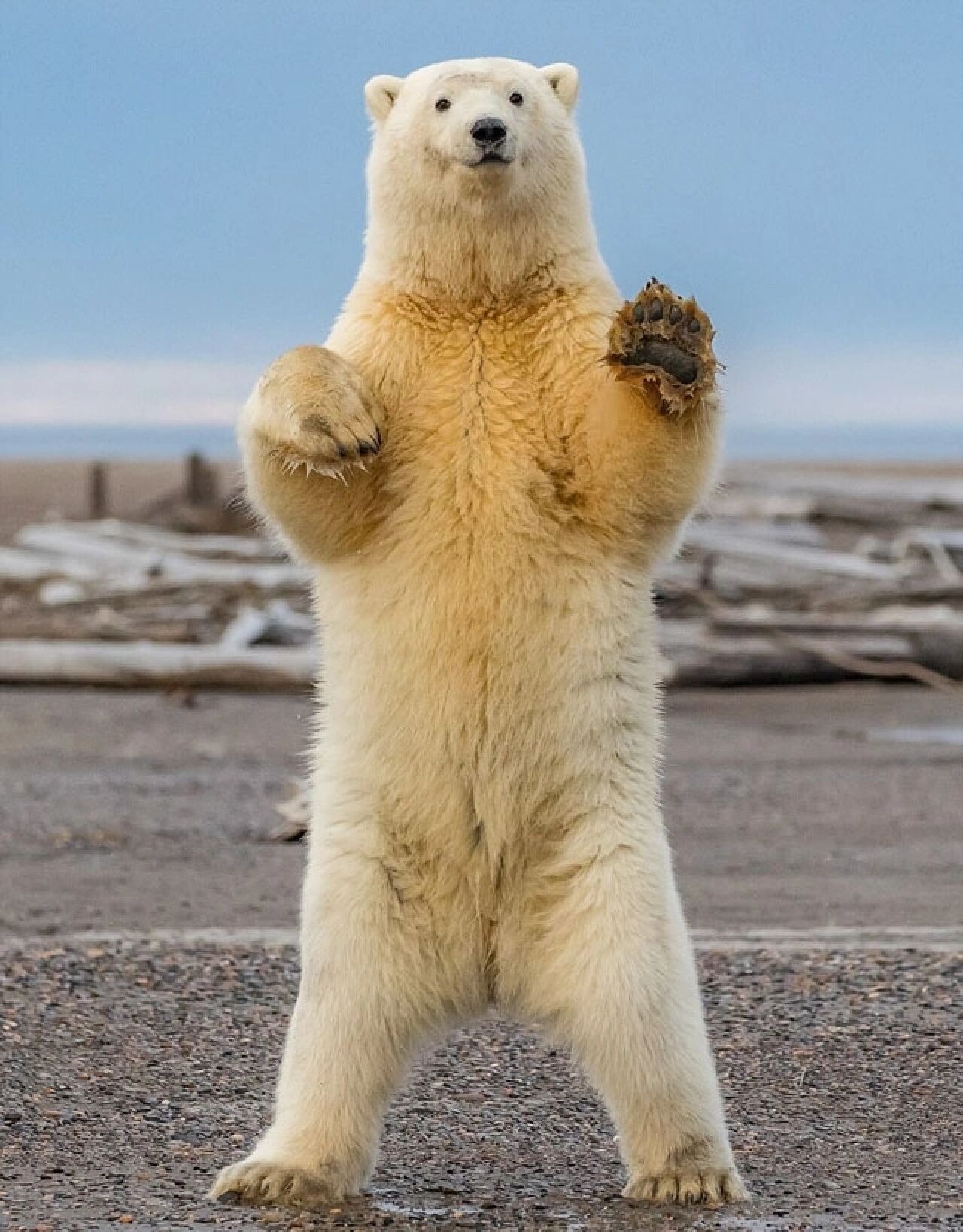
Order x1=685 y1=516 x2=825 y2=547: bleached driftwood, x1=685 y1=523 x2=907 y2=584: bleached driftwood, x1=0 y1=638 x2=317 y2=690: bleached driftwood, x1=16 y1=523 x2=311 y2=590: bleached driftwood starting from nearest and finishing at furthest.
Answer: x1=0 y1=638 x2=317 y2=690: bleached driftwood
x1=16 y1=523 x2=311 y2=590: bleached driftwood
x1=685 y1=523 x2=907 y2=584: bleached driftwood
x1=685 y1=516 x2=825 y2=547: bleached driftwood

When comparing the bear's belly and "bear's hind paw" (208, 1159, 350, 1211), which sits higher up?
the bear's belly

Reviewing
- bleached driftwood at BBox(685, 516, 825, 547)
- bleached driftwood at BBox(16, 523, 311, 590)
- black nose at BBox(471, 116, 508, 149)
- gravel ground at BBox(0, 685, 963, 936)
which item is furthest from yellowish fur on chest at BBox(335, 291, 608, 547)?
bleached driftwood at BBox(685, 516, 825, 547)

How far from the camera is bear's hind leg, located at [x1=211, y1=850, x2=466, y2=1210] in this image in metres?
4.29

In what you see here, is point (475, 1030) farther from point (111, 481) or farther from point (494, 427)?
point (111, 481)

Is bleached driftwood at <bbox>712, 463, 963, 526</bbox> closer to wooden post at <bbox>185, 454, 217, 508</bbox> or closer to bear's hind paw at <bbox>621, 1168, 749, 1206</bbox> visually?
wooden post at <bbox>185, 454, 217, 508</bbox>

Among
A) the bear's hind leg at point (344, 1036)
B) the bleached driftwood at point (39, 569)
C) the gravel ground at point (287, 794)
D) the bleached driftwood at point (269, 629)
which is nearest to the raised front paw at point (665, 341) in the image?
the bear's hind leg at point (344, 1036)

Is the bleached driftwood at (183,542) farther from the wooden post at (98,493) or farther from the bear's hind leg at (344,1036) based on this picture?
the bear's hind leg at (344,1036)

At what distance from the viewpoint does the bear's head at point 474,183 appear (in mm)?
4453

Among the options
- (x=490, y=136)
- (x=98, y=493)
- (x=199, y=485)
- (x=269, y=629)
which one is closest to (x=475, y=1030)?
(x=490, y=136)

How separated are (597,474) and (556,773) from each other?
0.68m

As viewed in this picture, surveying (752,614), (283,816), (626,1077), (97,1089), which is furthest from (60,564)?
(626,1077)

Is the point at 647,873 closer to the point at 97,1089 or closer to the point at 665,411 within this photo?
the point at 665,411

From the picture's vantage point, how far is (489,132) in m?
4.34

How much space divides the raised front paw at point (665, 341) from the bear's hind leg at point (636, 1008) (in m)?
1.05
